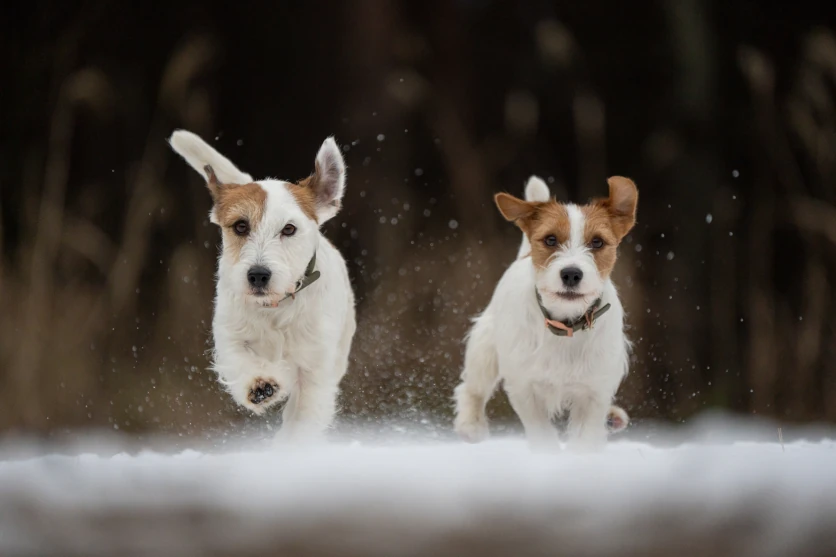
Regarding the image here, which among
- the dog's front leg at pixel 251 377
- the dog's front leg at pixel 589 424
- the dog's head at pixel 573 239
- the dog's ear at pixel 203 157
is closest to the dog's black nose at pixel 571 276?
the dog's head at pixel 573 239

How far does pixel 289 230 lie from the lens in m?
2.53

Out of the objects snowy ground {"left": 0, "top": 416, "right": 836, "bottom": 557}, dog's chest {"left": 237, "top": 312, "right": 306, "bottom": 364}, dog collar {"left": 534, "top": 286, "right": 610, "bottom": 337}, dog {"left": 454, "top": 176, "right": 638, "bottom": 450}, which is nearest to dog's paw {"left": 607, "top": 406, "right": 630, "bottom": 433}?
dog {"left": 454, "top": 176, "right": 638, "bottom": 450}

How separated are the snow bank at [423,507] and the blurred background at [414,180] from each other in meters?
0.57

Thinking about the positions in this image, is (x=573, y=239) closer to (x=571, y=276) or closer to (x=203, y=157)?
(x=571, y=276)

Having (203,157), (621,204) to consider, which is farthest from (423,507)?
(203,157)

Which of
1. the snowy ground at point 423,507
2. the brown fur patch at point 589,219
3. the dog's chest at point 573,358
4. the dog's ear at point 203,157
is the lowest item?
the snowy ground at point 423,507

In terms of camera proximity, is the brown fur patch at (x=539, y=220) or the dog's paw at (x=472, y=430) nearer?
the brown fur patch at (x=539, y=220)

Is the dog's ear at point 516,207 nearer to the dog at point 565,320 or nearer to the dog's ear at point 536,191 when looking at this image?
the dog at point 565,320

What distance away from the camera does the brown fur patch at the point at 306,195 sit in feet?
8.59

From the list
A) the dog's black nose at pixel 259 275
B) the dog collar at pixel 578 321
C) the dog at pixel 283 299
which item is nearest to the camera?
the dog's black nose at pixel 259 275

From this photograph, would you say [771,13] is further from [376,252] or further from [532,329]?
[376,252]

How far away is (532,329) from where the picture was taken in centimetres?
273

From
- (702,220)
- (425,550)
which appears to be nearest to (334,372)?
(425,550)

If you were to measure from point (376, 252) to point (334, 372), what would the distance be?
2.18 ft
